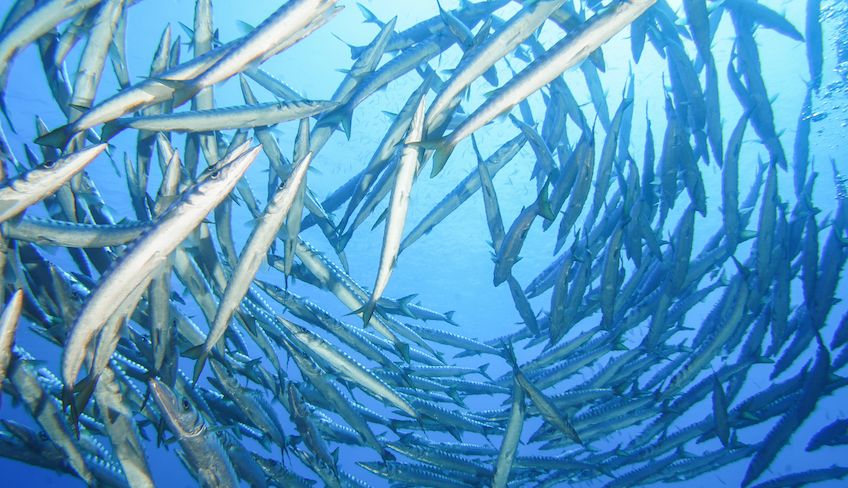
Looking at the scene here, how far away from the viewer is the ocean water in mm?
10258

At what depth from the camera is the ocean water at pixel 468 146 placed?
33.7ft

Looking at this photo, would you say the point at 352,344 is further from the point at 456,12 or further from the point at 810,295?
the point at 810,295

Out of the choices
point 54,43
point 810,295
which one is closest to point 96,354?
point 54,43

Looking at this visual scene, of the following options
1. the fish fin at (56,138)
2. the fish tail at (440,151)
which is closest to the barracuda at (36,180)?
the fish fin at (56,138)

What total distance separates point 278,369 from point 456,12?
369 centimetres

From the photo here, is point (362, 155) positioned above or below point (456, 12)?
above

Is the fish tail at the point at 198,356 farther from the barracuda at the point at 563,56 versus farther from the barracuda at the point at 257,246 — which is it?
the barracuda at the point at 563,56

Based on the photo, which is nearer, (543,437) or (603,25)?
(603,25)

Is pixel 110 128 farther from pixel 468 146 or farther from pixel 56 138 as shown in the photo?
pixel 468 146

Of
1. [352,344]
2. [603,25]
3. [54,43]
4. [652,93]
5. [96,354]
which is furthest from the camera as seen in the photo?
[652,93]

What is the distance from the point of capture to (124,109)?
2523 millimetres

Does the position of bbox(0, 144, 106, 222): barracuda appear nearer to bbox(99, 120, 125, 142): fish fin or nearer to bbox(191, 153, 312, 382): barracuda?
bbox(99, 120, 125, 142): fish fin

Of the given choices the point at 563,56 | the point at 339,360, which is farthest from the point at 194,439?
the point at 563,56

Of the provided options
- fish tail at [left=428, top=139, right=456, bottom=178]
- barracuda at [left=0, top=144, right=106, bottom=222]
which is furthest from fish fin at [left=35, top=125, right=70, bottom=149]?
fish tail at [left=428, top=139, right=456, bottom=178]
